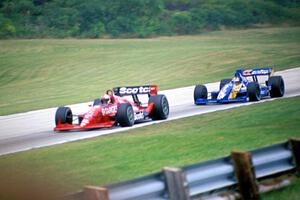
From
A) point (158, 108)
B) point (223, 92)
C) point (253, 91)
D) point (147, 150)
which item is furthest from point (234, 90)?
point (147, 150)

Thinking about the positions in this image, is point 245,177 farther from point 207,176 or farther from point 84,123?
point 84,123

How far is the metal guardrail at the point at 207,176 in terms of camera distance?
8.12 m

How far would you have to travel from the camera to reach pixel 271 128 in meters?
16.8

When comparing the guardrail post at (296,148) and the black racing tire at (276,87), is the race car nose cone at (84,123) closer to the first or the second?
the black racing tire at (276,87)

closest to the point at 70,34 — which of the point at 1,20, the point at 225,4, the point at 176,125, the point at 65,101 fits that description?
the point at 1,20

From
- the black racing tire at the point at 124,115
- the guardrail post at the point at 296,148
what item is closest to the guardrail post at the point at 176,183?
the guardrail post at the point at 296,148

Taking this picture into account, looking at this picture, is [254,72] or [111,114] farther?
[254,72]

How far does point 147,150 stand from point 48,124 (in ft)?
30.6

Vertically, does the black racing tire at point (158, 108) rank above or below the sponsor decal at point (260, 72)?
below

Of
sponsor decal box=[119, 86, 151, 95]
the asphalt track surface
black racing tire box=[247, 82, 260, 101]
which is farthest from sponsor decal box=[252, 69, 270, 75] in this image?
sponsor decal box=[119, 86, 151, 95]

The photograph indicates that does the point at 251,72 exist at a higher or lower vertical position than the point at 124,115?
higher

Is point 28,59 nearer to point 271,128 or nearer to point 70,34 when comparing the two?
point 70,34

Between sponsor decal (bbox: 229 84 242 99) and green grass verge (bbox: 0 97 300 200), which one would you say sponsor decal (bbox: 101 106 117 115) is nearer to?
green grass verge (bbox: 0 97 300 200)

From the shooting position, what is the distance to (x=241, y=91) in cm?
2586
